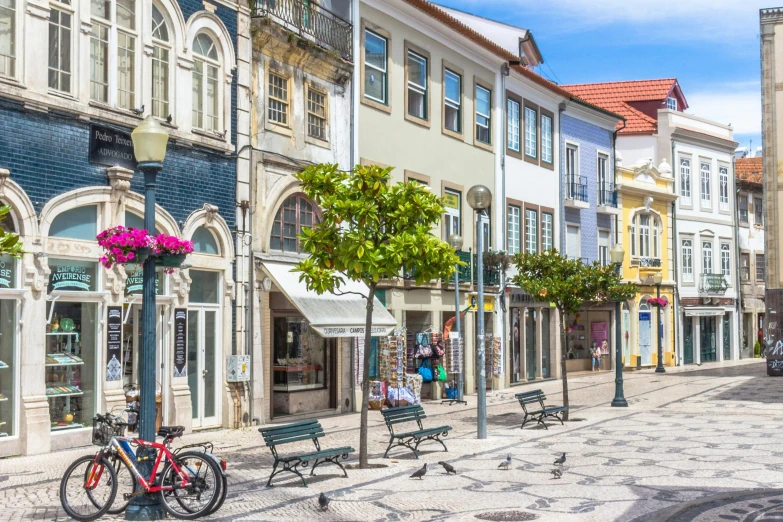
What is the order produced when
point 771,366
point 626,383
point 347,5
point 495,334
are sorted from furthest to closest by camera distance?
1. point 771,366
2. point 626,383
3. point 495,334
4. point 347,5

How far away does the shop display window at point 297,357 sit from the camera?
21.6 m

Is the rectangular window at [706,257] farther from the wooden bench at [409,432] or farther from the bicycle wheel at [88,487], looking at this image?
the bicycle wheel at [88,487]

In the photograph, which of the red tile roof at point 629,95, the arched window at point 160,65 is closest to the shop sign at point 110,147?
the arched window at point 160,65

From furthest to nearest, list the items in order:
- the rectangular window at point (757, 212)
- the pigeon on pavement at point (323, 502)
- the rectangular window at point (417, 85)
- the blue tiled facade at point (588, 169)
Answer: the rectangular window at point (757, 212)
the blue tiled facade at point (588, 169)
the rectangular window at point (417, 85)
the pigeon on pavement at point (323, 502)

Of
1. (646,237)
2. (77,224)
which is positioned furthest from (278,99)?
(646,237)

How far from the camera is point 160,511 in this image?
1048 cm

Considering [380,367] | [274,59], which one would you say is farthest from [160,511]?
[380,367]

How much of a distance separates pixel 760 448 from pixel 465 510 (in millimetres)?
7195

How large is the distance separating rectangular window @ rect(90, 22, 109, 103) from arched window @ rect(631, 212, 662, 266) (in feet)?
99.2

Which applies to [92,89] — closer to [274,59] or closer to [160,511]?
[274,59]

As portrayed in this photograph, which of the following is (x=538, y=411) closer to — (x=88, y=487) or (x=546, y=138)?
(x=88, y=487)

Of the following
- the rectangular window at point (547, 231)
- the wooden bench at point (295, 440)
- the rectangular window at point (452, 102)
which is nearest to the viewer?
the wooden bench at point (295, 440)

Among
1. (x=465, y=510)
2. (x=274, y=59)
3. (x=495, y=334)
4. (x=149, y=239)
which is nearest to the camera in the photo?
(x=149, y=239)

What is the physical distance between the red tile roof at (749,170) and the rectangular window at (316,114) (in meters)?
38.8
